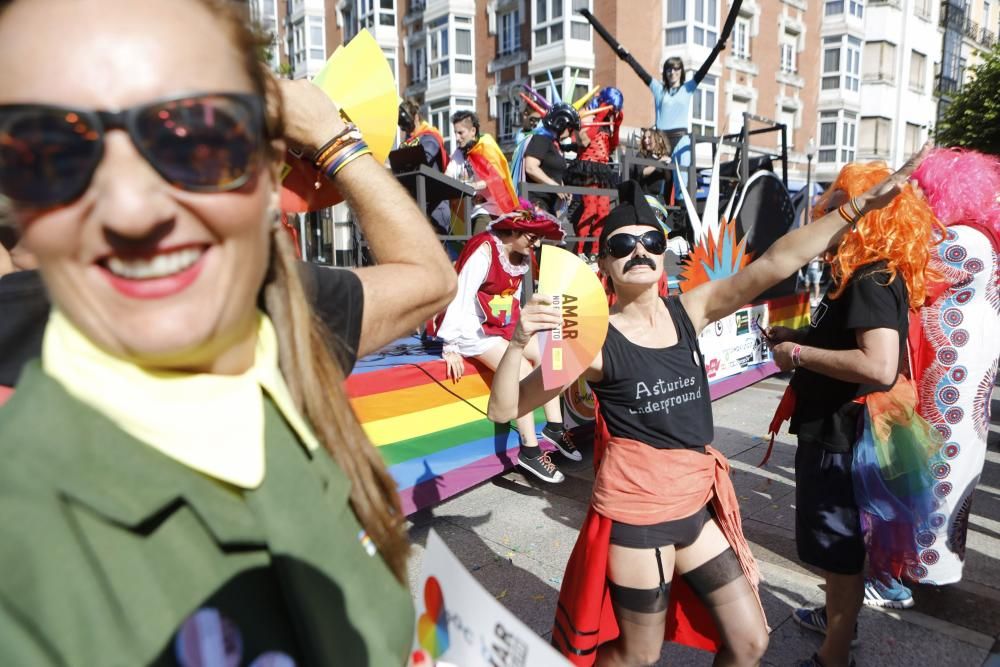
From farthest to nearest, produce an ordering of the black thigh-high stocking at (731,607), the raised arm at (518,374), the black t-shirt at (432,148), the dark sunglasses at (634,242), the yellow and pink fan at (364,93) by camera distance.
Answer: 1. the black t-shirt at (432,148)
2. the dark sunglasses at (634,242)
3. the black thigh-high stocking at (731,607)
4. the raised arm at (518,374)
5. the yellow and pink fan at (364,93)

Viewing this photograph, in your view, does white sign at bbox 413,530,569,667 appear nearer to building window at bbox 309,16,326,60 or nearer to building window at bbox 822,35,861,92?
building window at bbox 822,35,861,92

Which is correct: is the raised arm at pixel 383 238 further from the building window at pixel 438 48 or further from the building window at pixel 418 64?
the building window at pixel 418 64

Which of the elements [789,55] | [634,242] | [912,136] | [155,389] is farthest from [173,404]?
[912,136]

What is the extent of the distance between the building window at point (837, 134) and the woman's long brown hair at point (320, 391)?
3210 centimetres

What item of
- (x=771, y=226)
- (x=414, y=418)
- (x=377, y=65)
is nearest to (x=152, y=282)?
(x=377, y=65)

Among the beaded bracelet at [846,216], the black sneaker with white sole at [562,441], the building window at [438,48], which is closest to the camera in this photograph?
the beaded bracelet at [846,216]

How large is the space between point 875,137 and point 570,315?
3326 cm

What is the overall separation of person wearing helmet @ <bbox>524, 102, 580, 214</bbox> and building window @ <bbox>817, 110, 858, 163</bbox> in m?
26.1

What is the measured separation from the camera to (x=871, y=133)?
29500 mm

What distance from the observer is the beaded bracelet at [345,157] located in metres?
1.19

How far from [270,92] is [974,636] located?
3453mm

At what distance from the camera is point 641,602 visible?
6.76 ft

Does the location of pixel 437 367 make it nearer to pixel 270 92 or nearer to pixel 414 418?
pixel 414 418

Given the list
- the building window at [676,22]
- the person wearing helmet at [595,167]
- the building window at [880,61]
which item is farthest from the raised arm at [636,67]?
the building window at [880,61]
